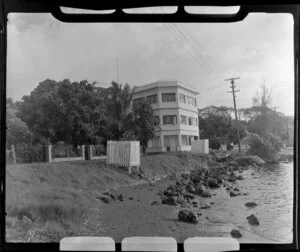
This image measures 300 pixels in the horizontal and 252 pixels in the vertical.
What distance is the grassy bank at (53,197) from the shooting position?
5.04 feet

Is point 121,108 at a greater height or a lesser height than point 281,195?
greater

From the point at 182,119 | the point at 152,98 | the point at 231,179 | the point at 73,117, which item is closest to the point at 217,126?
the point at 182,119

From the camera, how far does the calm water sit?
59.9 inches

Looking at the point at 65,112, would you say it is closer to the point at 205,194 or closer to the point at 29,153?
the point at 29,153

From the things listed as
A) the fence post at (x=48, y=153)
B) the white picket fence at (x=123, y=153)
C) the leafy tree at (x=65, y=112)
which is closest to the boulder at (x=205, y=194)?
the white picket fence at (x=123, y=153)

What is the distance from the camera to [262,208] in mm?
1566

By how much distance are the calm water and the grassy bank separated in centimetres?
32

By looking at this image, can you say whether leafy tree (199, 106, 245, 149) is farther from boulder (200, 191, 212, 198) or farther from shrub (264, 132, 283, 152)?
boulder (200, 191, 212, 198)

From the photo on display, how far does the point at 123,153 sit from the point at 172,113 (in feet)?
1.26

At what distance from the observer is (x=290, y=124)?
1596 mm

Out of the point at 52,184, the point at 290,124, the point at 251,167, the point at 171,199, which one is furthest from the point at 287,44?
the point at 52,184

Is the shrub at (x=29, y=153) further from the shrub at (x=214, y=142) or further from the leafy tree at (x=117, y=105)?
the shrub at (x=214, y=142)

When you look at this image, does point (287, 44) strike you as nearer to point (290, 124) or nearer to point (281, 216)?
point (290, 124)

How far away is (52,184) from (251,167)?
1.04m
